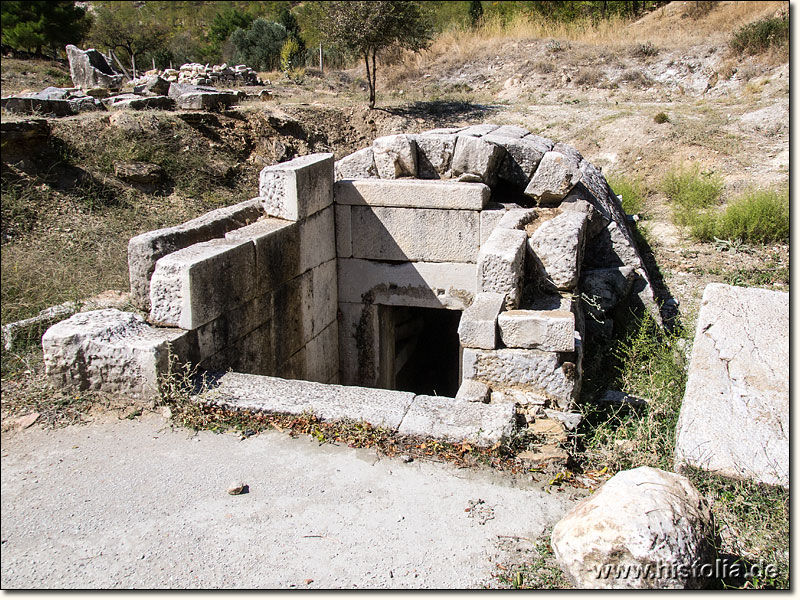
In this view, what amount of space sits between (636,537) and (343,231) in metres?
5.03

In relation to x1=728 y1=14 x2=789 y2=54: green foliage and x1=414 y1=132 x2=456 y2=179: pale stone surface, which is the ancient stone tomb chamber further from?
x1=728 y1=14 x2=789 y2=54: green foliage

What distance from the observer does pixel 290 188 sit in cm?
629

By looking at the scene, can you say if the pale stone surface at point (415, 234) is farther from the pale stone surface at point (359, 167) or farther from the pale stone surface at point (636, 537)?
the pale stone surface at point (636, 537)

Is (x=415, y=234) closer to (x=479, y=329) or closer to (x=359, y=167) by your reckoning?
(x=359, y=167)

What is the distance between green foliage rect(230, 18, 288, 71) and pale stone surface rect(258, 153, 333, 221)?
703 inches

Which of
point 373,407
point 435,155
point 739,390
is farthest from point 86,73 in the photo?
point 739,390

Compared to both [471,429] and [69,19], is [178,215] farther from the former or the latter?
[471,429]

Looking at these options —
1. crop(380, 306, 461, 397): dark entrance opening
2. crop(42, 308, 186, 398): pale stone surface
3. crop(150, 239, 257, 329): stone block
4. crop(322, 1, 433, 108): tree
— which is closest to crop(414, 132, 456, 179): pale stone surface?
crop(380, 306, 461, 397): dark entrance opening

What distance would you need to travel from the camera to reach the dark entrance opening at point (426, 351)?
893cm

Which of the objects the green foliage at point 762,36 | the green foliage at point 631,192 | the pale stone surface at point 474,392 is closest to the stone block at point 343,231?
the pale stone surface at point 474,392

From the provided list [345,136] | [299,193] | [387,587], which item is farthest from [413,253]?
[345,136]

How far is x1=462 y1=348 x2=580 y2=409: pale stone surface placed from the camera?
5031mm

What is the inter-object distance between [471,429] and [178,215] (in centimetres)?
781

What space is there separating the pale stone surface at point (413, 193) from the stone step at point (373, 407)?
8.84 ft
